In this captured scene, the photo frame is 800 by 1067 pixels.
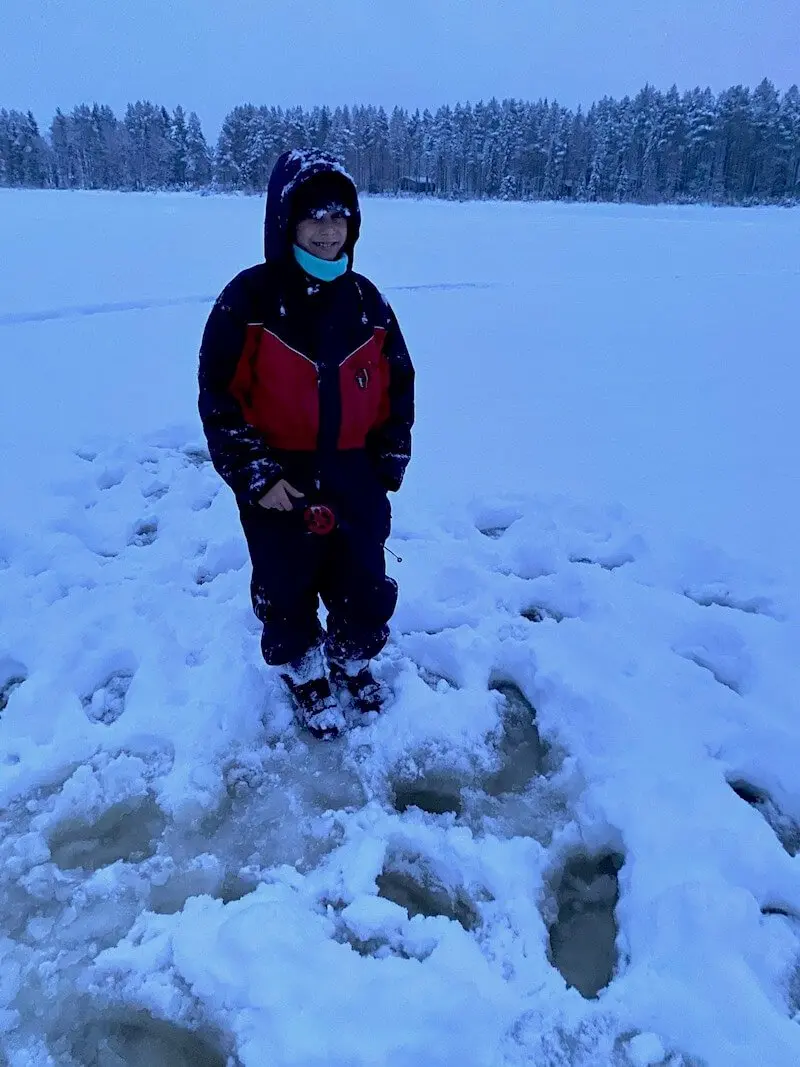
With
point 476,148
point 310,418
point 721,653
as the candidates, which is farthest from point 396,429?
point 476,148

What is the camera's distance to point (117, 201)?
2617cm

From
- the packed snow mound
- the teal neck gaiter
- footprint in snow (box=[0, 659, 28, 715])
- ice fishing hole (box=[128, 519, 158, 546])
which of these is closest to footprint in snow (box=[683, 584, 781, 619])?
the packed snow mound

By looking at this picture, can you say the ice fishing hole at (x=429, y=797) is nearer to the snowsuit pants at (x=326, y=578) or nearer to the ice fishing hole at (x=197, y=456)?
the snowsuit pants at (x=326, y=578)

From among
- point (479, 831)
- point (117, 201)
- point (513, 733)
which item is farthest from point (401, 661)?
point (117, 201)

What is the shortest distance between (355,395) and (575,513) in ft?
6.91

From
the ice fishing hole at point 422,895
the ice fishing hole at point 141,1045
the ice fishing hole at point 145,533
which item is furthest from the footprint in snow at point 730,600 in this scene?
the ice fishing hole at point 145,533

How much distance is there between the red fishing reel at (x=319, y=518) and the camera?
2020 millimetres

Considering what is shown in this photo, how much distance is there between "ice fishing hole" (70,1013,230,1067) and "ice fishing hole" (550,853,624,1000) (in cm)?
84

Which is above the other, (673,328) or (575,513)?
(673,328)

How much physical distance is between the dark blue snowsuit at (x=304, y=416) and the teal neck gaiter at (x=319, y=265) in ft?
0.08

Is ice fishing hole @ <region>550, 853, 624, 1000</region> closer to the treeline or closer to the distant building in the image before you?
the treeline

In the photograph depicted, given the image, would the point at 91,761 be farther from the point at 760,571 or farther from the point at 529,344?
the point at 529,344

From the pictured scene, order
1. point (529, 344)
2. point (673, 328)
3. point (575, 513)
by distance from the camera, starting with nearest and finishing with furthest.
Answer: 1. point (575, 513)
2. point (529, 344)
3. point (673, 328)

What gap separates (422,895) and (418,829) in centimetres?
17
